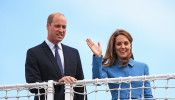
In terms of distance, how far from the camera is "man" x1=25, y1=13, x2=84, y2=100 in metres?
5.66

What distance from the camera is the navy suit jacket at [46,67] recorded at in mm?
5648

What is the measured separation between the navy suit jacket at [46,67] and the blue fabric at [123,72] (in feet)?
1.15

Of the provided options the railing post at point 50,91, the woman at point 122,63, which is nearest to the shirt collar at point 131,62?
the woman at point 122,63

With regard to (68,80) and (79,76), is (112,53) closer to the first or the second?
(79,76)

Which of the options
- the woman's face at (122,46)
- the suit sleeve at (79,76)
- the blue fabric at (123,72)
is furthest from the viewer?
the woman's face at (122,46)

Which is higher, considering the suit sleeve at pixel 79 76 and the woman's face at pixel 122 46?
the woman's face at pixel 122 46

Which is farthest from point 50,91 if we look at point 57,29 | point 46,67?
point 57,29

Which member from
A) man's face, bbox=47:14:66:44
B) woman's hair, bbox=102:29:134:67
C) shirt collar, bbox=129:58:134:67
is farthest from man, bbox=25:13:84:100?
shirt collar, bbox=129:58:134:67

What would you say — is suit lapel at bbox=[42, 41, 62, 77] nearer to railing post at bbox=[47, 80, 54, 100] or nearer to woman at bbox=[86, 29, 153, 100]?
railing post at bbox=[47, 80, 54, 100]

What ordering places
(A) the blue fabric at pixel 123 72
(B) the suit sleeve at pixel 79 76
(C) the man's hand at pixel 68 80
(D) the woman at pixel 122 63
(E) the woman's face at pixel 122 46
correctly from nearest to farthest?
(C) the man's hand at pixel 68 80 → (A) the blue fabric at pixel 123 72 → (B) the suit sleeve at pixel 79 76 → (D) the woman at pixel 122 63 → (E) the woman's face at pixel 122 46

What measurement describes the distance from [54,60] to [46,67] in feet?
0.48

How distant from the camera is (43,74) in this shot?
572cm

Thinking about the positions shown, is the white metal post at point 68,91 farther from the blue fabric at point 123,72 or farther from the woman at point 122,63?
the woman at point 122,63

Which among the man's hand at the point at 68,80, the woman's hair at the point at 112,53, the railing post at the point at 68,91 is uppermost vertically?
the woman's hair at the point at 112,53
